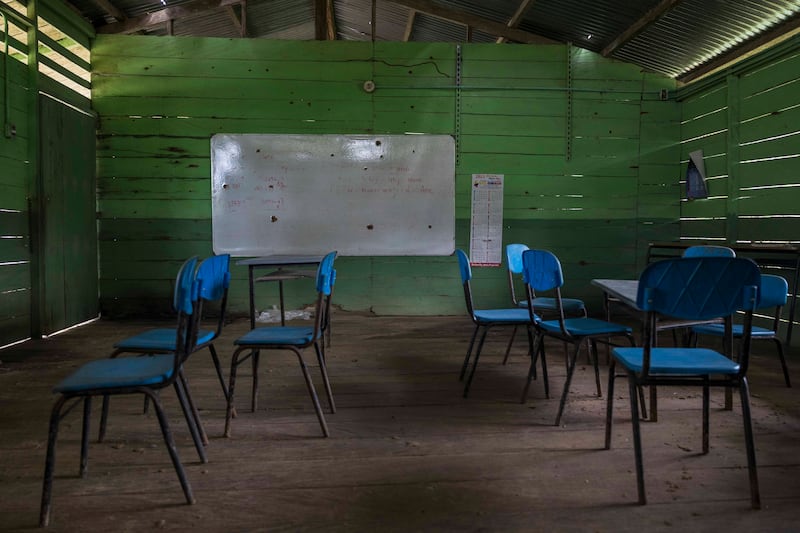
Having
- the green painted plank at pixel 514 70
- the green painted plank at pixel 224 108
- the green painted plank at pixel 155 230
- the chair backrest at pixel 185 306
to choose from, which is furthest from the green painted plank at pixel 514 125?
the chair backrest at pixel 185 306

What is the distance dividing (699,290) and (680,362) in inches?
10.3

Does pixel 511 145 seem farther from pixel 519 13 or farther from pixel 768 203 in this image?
pixel 768 203

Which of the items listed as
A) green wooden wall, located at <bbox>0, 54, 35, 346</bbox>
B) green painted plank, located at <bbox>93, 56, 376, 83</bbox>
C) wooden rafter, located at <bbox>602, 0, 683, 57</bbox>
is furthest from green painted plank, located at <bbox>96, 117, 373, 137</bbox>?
wooden rafter, located at <bbox>602, 0, 683, 57</bbox>

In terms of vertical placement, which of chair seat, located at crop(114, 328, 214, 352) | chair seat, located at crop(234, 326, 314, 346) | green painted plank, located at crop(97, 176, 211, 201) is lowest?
chair seat, located at crop(114, 328, 214, 352)

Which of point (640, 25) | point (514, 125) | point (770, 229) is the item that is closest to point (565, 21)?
point (640, 25)

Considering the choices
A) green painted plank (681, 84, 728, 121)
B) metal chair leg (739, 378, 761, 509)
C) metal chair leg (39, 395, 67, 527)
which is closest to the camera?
metal chair leg (39, 395, 67, 527)

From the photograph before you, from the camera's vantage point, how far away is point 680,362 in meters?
1.78

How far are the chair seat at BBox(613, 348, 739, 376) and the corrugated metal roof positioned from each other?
333 cm

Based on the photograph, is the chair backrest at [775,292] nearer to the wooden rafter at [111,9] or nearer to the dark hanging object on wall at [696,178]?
the dark hanging object on wall at [696,178]

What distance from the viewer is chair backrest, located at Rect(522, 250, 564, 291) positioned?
2.41 m

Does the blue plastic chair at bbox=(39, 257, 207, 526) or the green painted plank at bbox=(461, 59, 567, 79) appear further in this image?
the green painted plank at bbox=(461, 59, 567, 79)

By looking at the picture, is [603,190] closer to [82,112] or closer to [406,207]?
[406,207]

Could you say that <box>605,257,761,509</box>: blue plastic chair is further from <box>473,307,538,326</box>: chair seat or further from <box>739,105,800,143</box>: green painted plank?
<box>739,105,800,143</box>: green painted plank

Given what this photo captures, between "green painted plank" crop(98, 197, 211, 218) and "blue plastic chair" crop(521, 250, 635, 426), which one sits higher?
"green painted plank" crop(98, 197, 211, 218)
